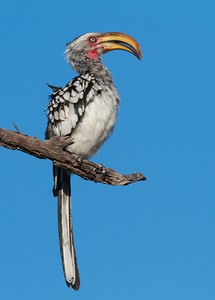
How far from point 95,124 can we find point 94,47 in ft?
4.64

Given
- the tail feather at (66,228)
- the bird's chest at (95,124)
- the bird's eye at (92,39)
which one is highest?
the bird's eye at (92,39)

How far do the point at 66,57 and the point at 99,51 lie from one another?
17.0 inches

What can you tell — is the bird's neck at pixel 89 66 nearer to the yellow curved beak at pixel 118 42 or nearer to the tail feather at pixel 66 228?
the yellow curved beak at pixel 118 42

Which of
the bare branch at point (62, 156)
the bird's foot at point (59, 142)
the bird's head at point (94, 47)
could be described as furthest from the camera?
the bird's head at point (94, 47)

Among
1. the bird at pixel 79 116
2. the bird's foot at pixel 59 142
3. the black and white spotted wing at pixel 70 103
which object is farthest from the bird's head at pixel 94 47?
the bird's foot at pixel 59 142

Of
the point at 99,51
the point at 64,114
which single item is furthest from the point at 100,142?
the point at 99,51

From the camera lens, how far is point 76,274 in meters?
7.52

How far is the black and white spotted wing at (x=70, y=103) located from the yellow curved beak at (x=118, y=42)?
0.79 metres

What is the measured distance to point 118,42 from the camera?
27.0 ft

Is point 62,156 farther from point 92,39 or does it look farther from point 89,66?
point 92,39

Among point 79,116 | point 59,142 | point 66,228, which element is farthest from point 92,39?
point 66,228

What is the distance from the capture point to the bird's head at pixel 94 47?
8.04m

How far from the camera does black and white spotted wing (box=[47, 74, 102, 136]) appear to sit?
7.24 meters

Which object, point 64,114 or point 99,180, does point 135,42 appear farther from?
point 99,180
